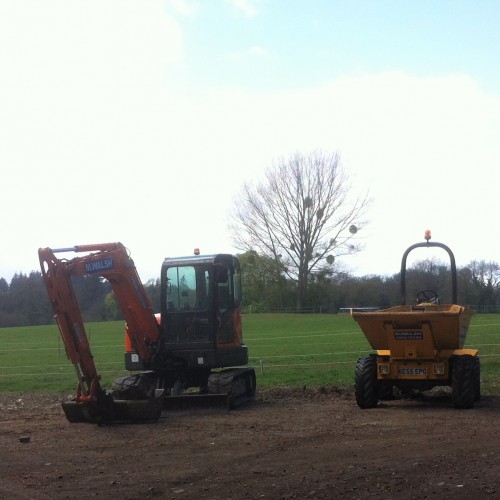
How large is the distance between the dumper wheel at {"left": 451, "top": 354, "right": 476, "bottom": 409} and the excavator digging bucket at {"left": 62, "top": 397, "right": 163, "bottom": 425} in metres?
4.69

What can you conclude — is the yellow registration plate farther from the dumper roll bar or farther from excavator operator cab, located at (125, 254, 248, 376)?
excavator operator cab, located at (125, 254, 248, 376)

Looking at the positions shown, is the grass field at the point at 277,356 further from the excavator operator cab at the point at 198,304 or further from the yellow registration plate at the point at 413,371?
the excavator operator cab at the point at 198,304

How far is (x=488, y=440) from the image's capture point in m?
10.5

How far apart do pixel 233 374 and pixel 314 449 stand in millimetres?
5053

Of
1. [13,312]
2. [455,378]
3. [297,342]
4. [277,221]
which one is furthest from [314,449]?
[13,312]

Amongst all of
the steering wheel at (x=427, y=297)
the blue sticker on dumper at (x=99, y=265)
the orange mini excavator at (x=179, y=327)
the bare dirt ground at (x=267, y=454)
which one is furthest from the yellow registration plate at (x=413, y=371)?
the blue sticker on dumper at (x=99, y=265)

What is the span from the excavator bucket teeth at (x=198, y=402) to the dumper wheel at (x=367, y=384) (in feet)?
7.25

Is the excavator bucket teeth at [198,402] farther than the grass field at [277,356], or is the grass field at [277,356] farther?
the grass field at [277,356]

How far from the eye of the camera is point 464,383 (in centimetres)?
1390

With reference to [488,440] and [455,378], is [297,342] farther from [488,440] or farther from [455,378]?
[488,440]

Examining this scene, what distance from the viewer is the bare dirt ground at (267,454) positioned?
334 inches

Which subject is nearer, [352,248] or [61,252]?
[61,252]

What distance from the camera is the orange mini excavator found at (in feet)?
48.4

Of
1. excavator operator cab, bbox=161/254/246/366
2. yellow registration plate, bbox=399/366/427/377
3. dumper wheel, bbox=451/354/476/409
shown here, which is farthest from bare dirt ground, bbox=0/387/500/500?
excavator operator cab, bbox=161/254/246/366
